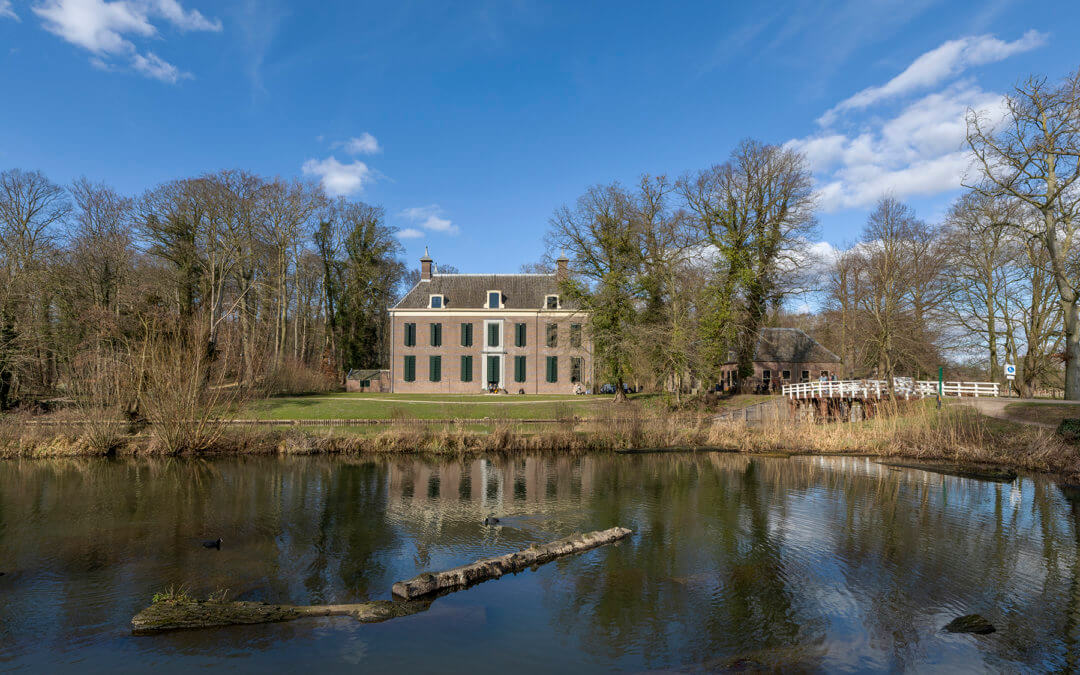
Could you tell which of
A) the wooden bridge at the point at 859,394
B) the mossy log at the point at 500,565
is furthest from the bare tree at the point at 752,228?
the mossy log at the point at 500,565

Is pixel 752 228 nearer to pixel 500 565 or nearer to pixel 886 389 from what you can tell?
pixel 886 389

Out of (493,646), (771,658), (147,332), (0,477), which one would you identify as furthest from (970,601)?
(0,477)

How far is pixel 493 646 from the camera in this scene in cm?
557

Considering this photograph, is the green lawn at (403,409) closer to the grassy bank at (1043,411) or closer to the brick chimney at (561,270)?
the brick chimney at (561,270)

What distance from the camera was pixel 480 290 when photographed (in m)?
34.2

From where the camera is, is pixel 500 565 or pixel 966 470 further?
pixel 966 470

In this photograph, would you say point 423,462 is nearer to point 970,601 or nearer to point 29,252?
point 970,601

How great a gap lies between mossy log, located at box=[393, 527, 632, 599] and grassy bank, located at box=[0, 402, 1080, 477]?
9.18 meters

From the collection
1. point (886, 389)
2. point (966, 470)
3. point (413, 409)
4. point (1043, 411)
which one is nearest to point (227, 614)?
point (413, 409)

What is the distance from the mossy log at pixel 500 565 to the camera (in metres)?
6.53

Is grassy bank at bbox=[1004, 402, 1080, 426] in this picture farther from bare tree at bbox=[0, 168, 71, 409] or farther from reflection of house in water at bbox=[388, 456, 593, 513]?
bare tree at bbox=[0, 168, 71, 409]

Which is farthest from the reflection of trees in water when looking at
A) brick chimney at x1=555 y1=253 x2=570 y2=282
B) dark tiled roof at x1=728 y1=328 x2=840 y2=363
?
dark tiled roof at x1=728 y1=328 x2=840 y2=363

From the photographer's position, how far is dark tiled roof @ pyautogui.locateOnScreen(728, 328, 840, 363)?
1398 inches

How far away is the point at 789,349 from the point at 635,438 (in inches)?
866
